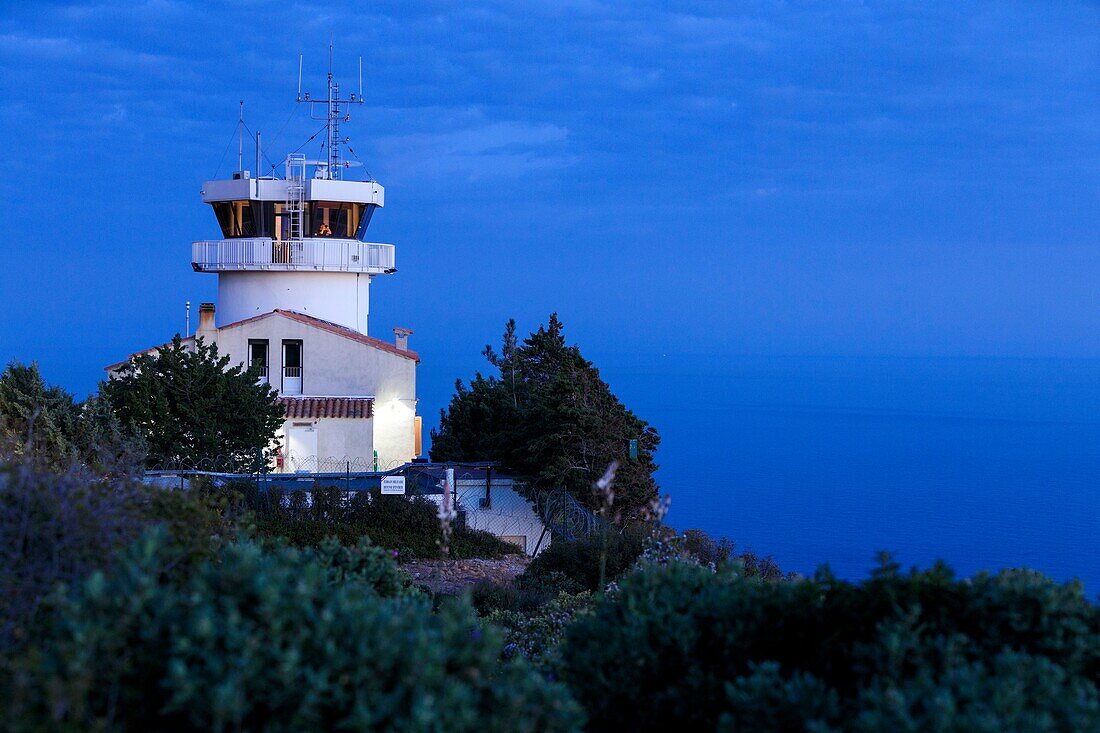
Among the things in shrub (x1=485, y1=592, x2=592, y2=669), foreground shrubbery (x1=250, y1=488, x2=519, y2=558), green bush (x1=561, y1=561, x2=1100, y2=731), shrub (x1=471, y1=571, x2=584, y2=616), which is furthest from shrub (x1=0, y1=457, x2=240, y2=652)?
→ foreground shrubbery (x1=250, y1=488, x2=519, y2=558)

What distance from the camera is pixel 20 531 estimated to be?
16.8 ft

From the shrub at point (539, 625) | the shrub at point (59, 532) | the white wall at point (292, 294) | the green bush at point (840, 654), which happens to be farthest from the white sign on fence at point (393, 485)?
the white wall at point (292, 294)

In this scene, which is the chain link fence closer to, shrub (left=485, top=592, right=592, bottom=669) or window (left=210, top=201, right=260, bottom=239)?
shrub (left=485, top=592, right=592, bottom=669)

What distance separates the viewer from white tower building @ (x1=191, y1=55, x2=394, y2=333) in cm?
3756

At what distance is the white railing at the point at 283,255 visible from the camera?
3741 cm

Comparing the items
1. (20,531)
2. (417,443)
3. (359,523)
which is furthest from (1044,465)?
(20,531)

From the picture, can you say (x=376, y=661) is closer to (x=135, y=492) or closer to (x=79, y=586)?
(x=79, y=586)

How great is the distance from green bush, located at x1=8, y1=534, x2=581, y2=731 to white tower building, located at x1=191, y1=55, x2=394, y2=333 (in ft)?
112

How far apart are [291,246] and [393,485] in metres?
17.9

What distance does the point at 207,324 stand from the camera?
3638 centimetres

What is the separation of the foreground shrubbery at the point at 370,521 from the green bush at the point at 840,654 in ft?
47.5

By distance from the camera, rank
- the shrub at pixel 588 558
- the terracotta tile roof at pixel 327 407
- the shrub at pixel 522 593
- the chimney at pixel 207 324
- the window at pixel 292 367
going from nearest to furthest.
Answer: the shrub at pixel 522 593, the shrub at pixel 588 558, the terracotta tile roof at pixel 327 407, the chimney at pixel 207 324, the window at pixel 292 367

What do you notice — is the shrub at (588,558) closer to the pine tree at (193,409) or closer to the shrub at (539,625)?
the shrub at (539,625)

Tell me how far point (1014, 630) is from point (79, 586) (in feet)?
13.1
